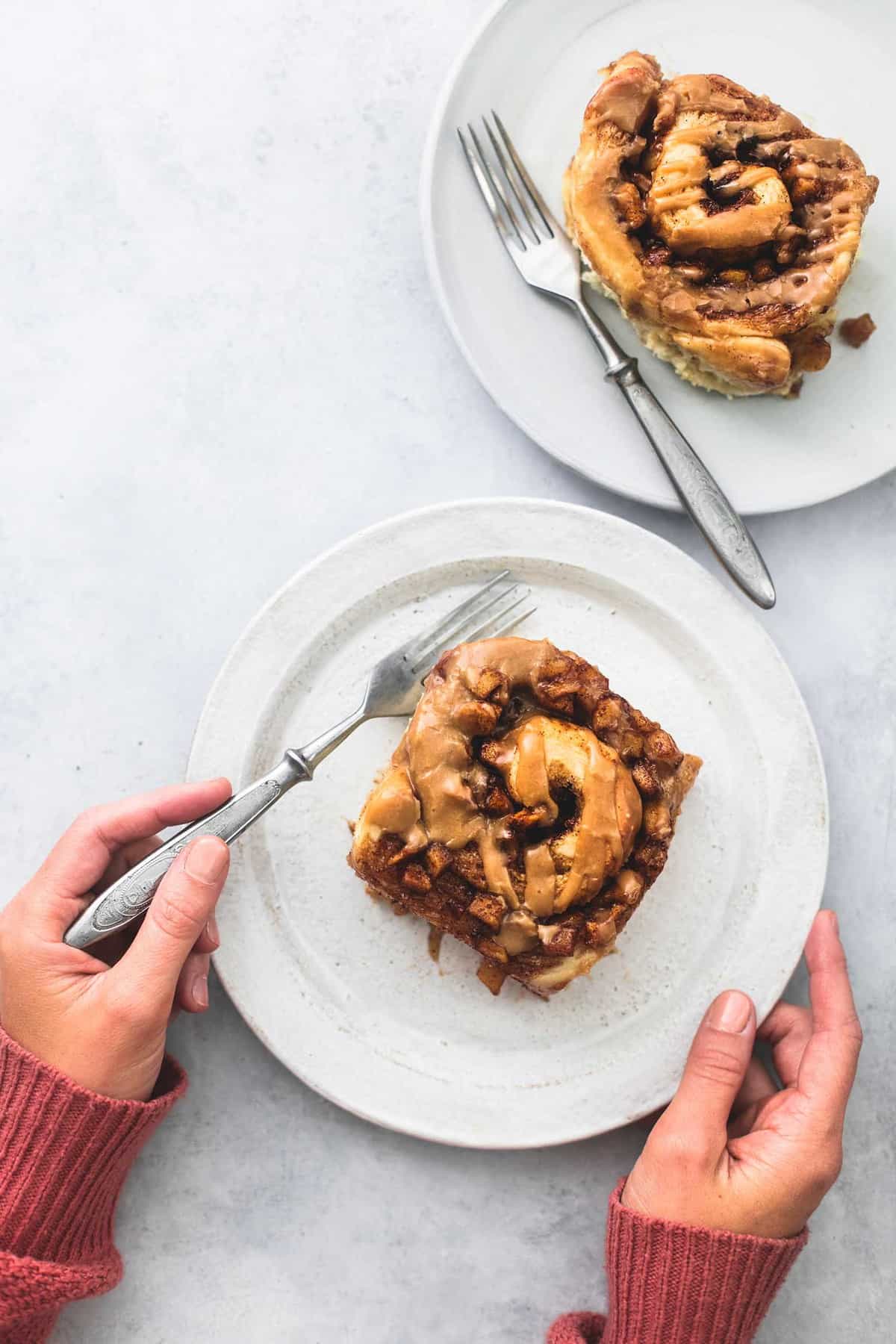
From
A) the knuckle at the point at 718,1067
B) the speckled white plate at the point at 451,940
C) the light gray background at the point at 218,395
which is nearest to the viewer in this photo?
the knuckle at the point at 718,1067

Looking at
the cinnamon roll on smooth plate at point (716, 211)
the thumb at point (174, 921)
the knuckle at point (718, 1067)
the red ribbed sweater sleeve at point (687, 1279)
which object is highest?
the cinnamon roll on smooth plate at point (716, 211)

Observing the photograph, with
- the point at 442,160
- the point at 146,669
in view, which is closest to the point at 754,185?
the point at 442,160

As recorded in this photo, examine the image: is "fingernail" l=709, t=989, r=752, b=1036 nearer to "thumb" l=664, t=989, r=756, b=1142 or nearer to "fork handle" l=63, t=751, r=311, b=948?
"thumb" l=664, t=989, r=756, b=1142

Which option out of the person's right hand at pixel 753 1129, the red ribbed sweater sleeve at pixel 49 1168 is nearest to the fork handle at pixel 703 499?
the person's right hand at pixel 753 1129

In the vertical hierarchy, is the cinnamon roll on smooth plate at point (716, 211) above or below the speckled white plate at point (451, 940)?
above

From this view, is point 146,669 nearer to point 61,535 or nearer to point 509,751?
point 61,535

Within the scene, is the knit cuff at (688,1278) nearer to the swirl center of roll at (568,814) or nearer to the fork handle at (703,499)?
the swirl center of roll at (568,814)

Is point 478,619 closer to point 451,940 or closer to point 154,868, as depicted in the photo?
point 451,940
